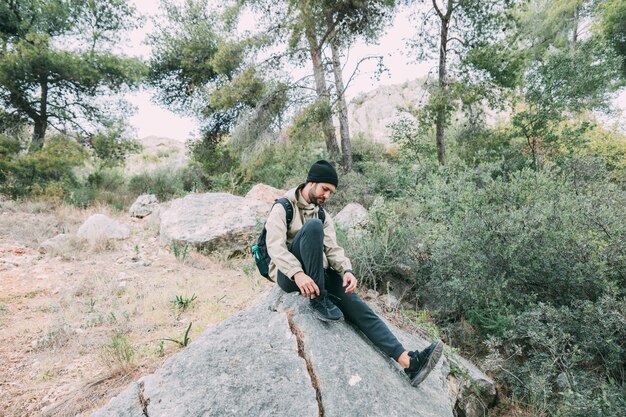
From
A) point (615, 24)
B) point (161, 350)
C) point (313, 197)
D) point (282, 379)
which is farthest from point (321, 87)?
point (615, 24)

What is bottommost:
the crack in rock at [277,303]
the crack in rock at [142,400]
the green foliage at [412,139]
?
the crack in rock at [142,400]

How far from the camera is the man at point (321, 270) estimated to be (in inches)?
90.4

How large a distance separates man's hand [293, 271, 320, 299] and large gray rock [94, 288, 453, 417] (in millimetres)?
288

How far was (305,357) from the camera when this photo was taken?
7.11ft

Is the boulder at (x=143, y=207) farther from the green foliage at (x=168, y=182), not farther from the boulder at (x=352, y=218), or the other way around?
the boulder at (x=352, y=218)

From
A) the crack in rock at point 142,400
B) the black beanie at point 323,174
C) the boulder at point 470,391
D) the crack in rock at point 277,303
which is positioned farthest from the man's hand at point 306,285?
the boulder at point 470,391

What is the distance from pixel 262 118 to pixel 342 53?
3.03 meters

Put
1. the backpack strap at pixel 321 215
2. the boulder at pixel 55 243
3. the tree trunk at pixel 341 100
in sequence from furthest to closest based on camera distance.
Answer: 1. the tree trunk at pixel 341 100
2. the boulder at pixel 55 243
3. the backpack strap at pixel 321 215

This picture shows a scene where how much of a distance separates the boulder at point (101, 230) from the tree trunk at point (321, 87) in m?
5.48

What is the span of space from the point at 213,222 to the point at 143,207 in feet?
11.9

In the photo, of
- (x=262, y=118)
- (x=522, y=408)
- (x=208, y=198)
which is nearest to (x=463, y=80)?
(x=262, y=118)

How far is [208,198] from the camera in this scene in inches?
277

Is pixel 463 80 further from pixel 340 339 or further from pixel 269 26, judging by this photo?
pixel 340 339

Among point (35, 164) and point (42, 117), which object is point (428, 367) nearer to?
point (35, 164)
